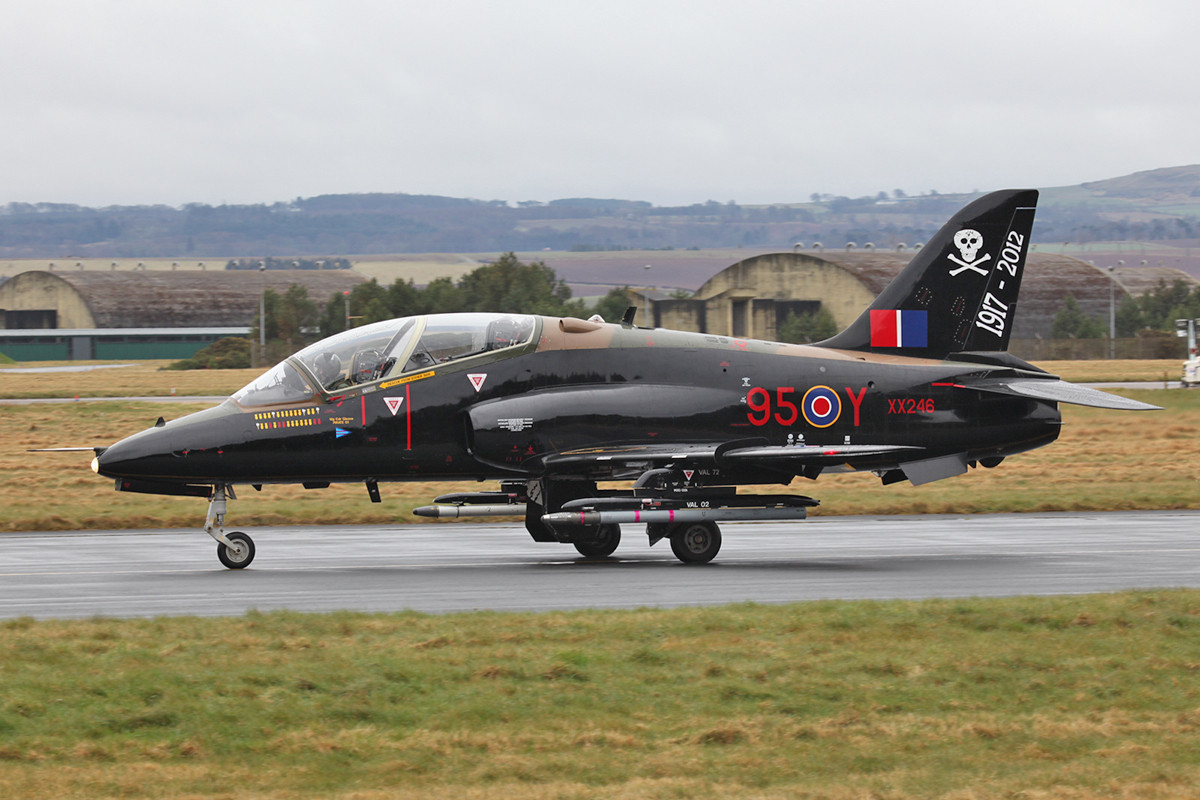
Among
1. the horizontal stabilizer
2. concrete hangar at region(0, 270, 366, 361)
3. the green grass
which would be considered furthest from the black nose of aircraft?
concrete hangar at region(0, 270, 366, 361)

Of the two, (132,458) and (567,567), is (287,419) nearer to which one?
(132,458)

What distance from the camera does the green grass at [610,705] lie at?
→ 7477mm

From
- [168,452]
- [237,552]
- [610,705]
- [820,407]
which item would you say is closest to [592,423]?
[820,407]

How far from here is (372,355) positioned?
16.9m

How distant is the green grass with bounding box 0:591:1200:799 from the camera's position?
24.5 feet

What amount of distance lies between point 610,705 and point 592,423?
827cm

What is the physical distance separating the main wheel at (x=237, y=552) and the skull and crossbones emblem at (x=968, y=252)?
9.88 metres

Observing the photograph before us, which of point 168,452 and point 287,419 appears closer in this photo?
point 168,452

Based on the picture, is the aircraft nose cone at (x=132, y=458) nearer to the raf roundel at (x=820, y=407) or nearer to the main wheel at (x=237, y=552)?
the main wheel at (x=237, y=552)

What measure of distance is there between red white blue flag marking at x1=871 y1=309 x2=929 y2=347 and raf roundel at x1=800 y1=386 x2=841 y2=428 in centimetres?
137

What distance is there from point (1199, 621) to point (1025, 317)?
316ft

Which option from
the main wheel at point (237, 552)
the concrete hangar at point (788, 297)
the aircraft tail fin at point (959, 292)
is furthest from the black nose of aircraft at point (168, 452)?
the concrete hangar at point (788, 297)

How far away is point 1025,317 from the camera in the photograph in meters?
104

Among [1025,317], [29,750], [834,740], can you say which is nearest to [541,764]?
[834,740]
